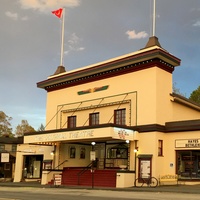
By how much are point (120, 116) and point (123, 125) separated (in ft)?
10.4

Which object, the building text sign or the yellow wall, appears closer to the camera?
the building text sign

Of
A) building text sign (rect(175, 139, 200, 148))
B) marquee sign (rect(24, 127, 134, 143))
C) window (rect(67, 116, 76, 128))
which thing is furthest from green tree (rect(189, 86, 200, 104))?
marquee sign (rect(24, 127, 134, 143))

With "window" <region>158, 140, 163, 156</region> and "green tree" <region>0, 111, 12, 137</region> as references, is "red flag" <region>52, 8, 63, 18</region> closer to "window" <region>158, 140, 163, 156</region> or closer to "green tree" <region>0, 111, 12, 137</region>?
"window" <region>158, 140, 163, 156</region>

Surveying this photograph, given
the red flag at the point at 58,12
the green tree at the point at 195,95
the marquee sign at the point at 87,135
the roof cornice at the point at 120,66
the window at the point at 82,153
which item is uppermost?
the red flag at the point at 58,12

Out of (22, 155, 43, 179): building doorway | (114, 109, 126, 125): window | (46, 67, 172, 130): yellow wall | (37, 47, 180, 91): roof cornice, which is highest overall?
(37, 47, 180, 91): roof cornice

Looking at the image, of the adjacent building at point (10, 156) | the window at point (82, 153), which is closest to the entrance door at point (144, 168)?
the window at point (82, 153)

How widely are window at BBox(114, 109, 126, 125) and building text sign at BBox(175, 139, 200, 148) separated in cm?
519

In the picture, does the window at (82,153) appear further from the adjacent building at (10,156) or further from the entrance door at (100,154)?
the adjacent building at (10,156)

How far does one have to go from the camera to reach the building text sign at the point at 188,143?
91.5 ft

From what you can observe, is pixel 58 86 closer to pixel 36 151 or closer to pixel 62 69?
pixel 62 69

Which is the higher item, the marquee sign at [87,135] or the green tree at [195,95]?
the green tree at [195,95]

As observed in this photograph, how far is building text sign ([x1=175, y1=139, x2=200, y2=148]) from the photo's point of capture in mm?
27891

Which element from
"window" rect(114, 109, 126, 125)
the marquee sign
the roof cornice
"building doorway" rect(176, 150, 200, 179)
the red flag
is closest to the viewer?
the marquee sign

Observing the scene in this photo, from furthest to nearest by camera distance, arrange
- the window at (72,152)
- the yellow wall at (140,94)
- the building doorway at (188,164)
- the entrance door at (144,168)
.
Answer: the window at (72,152) < the yellow wall at (140,94) < the entrance door at (144,168) < the building doorway at (188,164)
